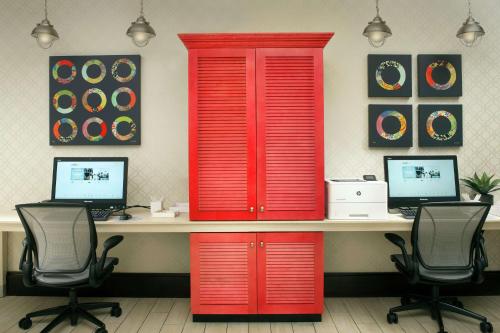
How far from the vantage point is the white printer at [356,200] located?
2.98m

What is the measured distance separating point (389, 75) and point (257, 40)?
4.51ft

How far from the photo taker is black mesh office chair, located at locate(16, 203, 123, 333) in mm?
2629

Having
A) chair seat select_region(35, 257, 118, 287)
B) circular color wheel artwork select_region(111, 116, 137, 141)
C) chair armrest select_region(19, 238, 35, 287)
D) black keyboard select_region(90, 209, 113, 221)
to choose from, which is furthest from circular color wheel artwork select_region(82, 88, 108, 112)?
chair seat select_region(35, 257, 118, 287)

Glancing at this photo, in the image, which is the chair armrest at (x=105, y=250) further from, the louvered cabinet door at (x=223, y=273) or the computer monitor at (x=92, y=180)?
the louvered cabinet door at (x=223, y=273)

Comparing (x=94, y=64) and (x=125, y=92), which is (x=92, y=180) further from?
(x=94, y=64)

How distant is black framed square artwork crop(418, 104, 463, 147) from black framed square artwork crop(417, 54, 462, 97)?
13cm

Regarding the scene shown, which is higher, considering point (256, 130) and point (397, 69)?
point (397, 69)

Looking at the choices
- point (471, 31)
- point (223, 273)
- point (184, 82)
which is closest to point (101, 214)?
point (223, 273)

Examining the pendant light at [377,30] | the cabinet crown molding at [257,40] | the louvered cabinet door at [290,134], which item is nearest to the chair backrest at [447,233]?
the louvered cabinet door at [290,134]

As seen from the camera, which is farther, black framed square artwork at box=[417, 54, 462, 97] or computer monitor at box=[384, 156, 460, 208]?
black framed square artwork at box=[417, 54, 462, 97]

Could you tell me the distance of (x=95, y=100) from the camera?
354 cm

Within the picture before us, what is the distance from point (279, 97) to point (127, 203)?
1748 millimetres

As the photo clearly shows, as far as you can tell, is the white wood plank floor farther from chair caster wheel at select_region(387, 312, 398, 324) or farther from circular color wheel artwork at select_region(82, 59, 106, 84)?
circular color wheel artwork at select_region(82, 59, 106, 84)

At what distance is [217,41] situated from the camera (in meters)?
2.90
